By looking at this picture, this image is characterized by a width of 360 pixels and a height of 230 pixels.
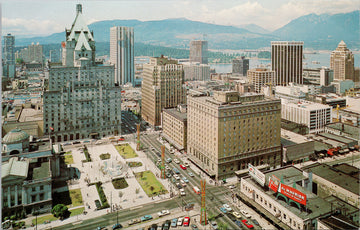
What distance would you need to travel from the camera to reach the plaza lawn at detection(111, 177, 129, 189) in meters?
57.8

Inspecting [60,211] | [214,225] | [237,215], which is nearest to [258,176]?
[237,215]

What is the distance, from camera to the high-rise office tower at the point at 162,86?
94875 millimetres

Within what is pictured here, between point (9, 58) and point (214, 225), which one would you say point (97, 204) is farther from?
point (9, 58)

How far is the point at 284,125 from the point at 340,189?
38014mm

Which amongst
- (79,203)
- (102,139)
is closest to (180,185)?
(79,203)

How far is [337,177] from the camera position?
172 feet

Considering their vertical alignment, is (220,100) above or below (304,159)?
above

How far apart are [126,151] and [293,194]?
154 ft

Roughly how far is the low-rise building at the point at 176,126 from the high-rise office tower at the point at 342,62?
12153 cm

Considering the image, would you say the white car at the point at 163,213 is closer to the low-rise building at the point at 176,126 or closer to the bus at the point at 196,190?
the bus at the point at 196,190

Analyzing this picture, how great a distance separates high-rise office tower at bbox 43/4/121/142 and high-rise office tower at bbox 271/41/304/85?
10845cm

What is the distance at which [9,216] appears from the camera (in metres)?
46.0

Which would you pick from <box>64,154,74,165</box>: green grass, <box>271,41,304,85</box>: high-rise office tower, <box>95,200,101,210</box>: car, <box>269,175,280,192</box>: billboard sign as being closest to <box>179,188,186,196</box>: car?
<box>95,200,101,210</box>: car

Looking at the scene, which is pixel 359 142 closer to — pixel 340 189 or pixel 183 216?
pixel 340 189
